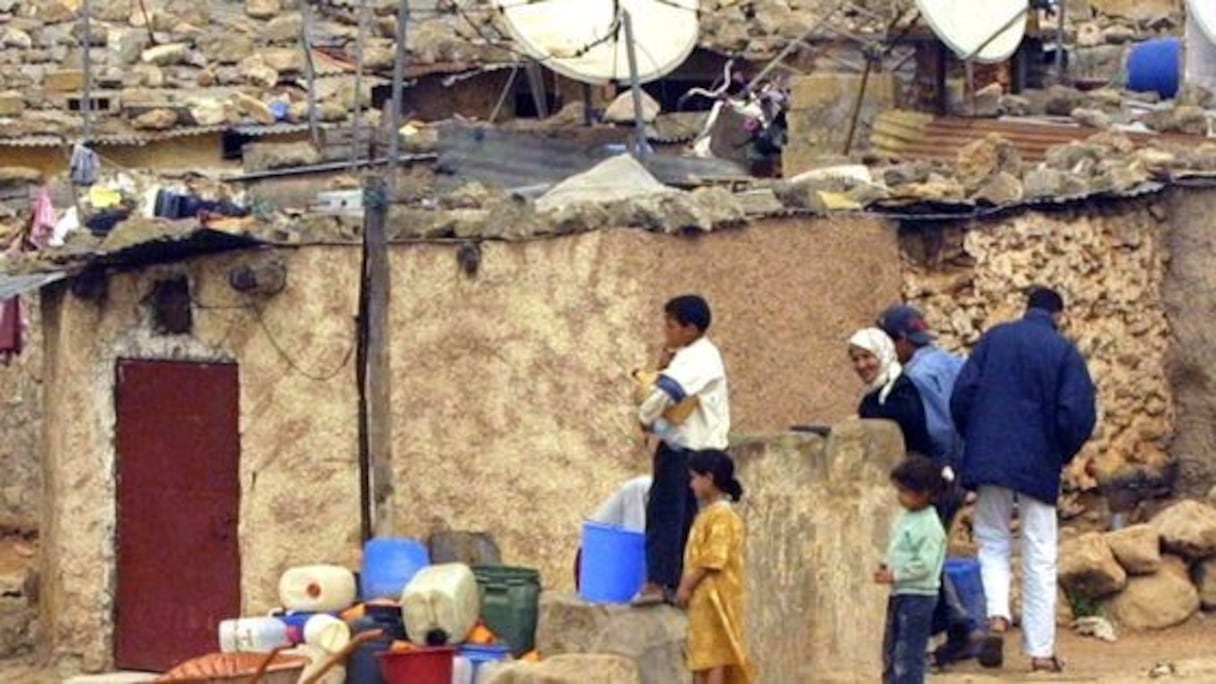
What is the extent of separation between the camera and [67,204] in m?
19.3

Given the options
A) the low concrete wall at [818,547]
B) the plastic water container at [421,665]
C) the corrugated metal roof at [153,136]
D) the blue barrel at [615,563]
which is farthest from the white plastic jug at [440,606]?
the corrugated metal roof at [153,136]

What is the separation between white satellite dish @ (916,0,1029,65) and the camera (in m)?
18.5

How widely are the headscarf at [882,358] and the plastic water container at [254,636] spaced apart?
2.60 meters

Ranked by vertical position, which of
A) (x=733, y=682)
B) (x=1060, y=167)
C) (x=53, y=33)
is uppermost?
(x=53, y=33)

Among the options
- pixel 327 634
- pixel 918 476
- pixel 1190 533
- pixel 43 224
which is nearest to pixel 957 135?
pixel 1190 533

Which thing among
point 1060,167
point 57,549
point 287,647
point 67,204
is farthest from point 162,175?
point 287,647

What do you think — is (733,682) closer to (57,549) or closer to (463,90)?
(57,549)

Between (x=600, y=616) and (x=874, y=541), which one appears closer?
(x=600, y=616)

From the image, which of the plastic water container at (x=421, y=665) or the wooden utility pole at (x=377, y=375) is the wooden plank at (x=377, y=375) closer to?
the wooden utility pole at (x=377, y=375)

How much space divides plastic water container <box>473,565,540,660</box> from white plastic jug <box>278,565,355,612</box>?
949 mm

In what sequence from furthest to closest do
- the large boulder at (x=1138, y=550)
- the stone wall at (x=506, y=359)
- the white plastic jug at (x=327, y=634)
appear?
the large boulder at (x=1138, y=550), the stone wall at (x=506, y=359), the white plastic jug at (x=327, y=634)

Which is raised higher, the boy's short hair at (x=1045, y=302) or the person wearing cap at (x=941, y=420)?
the boy's short hair at (x=1045, y=302)

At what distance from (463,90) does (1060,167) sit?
8.30 m

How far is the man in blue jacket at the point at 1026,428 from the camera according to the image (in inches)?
508
